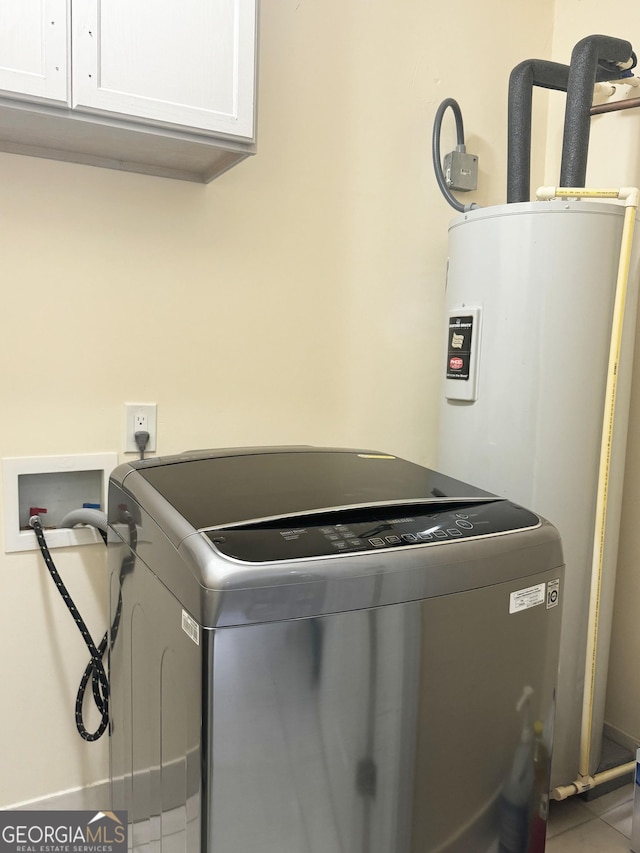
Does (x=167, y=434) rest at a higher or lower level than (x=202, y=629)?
higher

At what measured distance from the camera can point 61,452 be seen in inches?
56.7

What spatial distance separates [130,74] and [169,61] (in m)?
0.08

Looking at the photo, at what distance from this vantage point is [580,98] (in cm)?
148

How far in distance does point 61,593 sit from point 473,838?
36.2 inches

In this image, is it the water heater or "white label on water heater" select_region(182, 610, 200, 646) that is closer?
"white label on water heater" select_region(182, 610, 200, 646)

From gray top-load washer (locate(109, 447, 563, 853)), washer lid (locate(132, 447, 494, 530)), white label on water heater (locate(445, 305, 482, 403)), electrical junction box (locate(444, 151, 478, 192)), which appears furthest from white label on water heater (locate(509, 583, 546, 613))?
electrical junction box (locate(444, 151, 478, 192))

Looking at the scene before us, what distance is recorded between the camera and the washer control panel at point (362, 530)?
85cm

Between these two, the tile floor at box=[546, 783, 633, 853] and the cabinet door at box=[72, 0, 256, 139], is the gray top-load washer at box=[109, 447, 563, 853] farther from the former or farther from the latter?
the cabinet door at box=[72, 0, 256, 139]

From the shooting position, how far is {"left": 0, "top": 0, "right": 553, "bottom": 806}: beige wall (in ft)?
4.65

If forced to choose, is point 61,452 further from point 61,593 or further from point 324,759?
point 324,759

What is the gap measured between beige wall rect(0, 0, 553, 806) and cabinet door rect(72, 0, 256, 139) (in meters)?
0.32

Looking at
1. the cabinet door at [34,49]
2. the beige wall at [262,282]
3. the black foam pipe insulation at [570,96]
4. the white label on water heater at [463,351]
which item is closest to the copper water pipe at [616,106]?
the black foam pipe insulation at [570,96]

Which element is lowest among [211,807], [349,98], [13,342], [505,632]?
[211,807]

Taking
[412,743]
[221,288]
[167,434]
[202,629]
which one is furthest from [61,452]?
[412,743]
